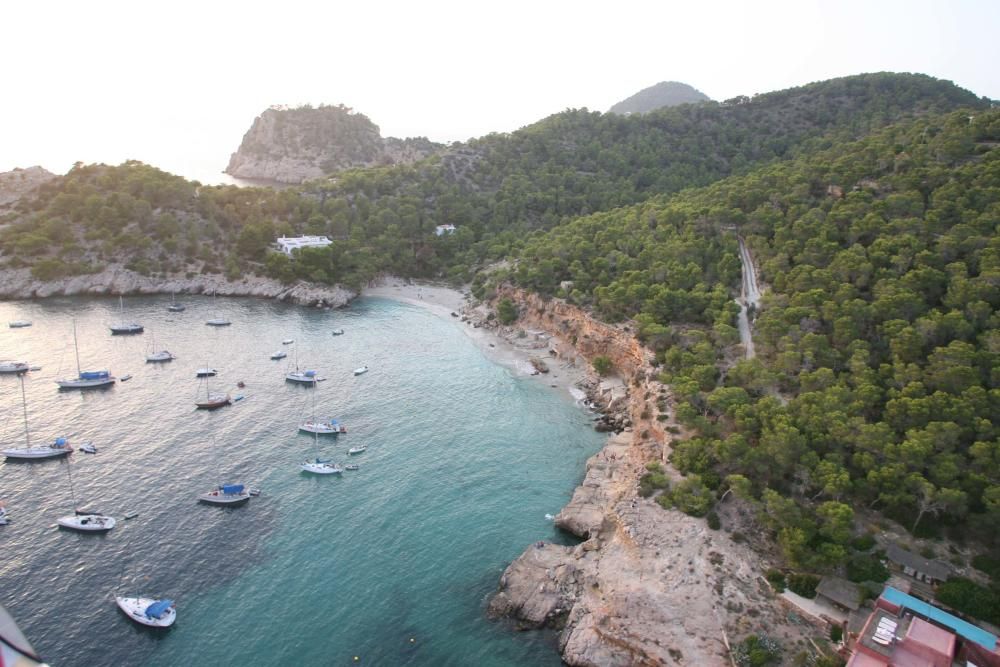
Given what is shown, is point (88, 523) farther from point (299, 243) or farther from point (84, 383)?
point (299, 243)

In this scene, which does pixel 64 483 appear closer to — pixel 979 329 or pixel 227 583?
pixel 227 583

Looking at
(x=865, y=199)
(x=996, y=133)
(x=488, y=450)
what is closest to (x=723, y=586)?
(x=488, y=450)

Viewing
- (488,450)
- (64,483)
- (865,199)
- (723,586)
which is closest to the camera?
(723,586)

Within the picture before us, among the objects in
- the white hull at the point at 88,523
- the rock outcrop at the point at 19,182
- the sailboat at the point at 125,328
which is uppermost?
the rock outcrop at the point at 19,182

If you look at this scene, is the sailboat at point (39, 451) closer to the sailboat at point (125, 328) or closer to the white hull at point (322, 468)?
the white hull at point (322, 468)

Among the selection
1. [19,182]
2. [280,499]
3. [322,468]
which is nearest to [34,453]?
[280,499]

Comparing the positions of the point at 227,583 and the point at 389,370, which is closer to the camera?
the point at 227,583

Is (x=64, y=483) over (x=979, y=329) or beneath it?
beneath

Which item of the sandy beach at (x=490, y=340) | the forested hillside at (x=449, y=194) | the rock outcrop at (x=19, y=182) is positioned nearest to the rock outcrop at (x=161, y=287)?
the forested hillside at (x=449, y=194)
